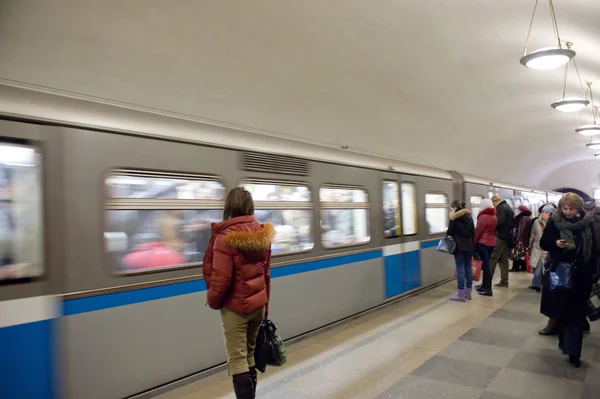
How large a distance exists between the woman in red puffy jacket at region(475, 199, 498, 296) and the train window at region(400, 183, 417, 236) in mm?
1086

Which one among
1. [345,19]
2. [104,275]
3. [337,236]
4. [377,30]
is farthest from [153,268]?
[377,30]

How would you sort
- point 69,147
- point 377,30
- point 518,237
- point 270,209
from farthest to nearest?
point 518,237
point 377,30
point 270,209
point 69,147

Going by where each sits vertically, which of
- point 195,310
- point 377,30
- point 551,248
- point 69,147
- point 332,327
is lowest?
point 332,327

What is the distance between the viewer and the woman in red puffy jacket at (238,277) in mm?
2916

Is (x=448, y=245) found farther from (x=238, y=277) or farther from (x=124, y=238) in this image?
(x=124, y=238)

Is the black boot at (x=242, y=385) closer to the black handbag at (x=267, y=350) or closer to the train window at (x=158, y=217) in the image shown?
the black handbag at (x=267, y=350)

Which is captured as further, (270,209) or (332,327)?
(332,327)

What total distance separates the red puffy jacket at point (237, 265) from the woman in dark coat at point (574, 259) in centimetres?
304

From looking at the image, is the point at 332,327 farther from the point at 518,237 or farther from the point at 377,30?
the point at 518,237

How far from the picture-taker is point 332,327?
561 cm

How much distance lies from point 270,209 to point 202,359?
1638 millimetres

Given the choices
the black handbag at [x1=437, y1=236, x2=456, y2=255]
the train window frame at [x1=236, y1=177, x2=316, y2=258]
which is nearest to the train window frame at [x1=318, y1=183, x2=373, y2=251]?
the train window frame at [x1=236, y1=177, x2=316, y2=258]

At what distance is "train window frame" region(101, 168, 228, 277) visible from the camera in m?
3.28

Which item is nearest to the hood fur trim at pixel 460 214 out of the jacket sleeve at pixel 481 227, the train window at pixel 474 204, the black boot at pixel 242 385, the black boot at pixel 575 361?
the jacket sleeve at pixel 481 227
